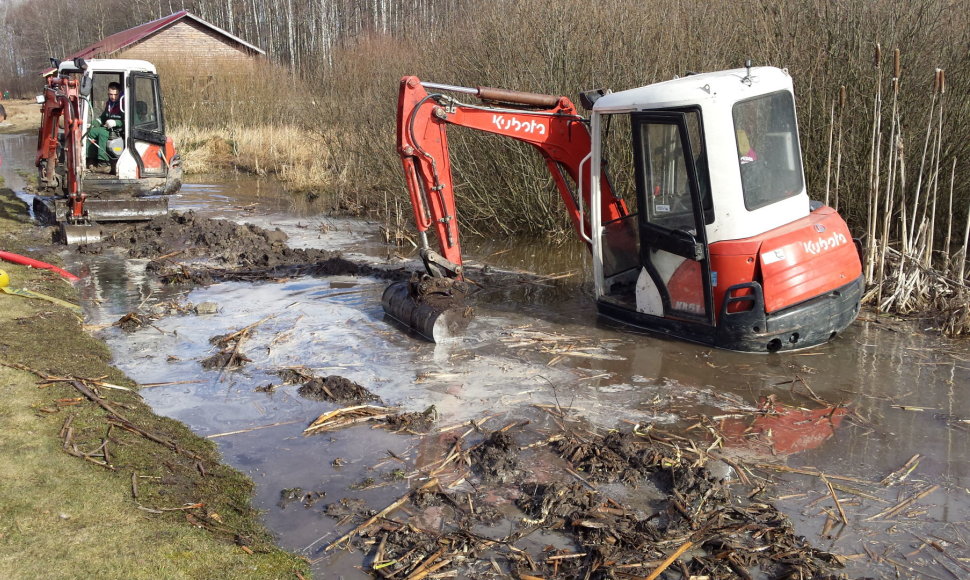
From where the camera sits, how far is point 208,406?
688 centimetres

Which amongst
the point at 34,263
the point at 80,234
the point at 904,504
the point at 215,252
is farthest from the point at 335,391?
the point at 80,234

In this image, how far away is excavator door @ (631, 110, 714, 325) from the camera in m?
7.33

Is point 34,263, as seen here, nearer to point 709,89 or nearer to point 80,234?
point 80,234

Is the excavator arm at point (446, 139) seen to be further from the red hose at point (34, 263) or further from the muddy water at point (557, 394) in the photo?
the red hose at point (34, 263)

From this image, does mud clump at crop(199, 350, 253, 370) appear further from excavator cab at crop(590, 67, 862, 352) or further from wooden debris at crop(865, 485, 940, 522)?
wooden debris at crop(865, 485, 940, 522)

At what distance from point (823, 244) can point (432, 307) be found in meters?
3.75

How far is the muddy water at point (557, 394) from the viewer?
200 inches

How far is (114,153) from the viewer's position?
14.7 meters

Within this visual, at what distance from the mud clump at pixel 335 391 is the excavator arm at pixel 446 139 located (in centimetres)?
203

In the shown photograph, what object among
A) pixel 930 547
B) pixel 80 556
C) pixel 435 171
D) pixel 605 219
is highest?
pixel 435 171

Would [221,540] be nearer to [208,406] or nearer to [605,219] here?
[208,406]

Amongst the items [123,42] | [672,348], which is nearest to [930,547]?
[672,348]

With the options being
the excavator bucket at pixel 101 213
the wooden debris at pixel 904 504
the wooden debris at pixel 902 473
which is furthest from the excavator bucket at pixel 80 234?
the wooden debris at pixel 904 504

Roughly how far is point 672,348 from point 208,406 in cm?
426
